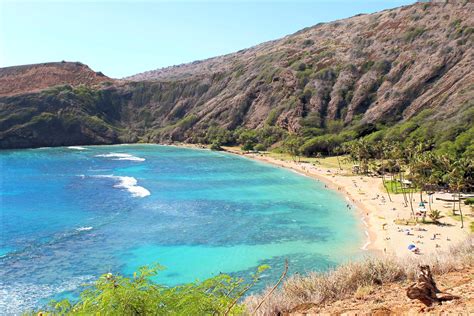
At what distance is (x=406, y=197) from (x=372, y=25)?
136m

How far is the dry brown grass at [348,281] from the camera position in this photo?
15945mm

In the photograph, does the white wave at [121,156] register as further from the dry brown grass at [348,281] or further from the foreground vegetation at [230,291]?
the dry brown grass at [348,281]

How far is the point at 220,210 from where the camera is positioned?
6078 cm

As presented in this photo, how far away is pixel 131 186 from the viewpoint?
8125 centimetres

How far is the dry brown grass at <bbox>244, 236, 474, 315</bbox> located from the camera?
15945mm

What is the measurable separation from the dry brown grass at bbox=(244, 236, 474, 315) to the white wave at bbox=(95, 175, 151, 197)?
57.6m

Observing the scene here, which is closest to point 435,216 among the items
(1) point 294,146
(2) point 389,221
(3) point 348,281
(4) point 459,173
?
(2) point 389,221

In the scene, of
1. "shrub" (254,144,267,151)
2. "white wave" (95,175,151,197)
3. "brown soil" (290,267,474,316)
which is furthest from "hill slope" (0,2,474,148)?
"brown soil" (290,267,474,316)

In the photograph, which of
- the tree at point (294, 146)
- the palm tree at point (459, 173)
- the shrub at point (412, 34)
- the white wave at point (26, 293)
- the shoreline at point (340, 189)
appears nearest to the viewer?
the white wave at point (26, 293)

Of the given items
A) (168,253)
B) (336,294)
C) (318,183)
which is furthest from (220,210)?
(336,294)

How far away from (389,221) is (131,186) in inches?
1937

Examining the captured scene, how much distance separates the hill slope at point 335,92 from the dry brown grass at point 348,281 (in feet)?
267

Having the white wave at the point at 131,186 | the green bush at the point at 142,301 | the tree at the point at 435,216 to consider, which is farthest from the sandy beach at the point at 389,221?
the white wave at the point at 131,186

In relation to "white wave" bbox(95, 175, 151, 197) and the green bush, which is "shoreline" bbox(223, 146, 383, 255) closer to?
the green bush
